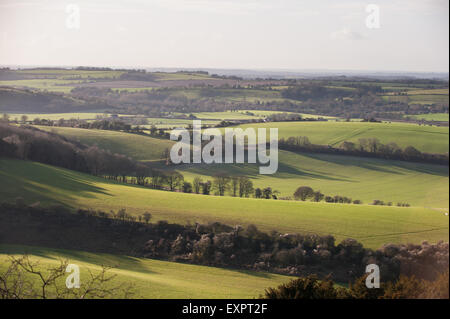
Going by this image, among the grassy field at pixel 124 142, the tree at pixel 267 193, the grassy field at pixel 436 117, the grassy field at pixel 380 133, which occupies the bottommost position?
the tree at pixel 267 193

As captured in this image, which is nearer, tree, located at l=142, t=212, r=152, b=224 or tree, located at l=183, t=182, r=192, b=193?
tree, located at l=142, t=212, r=152, b=224

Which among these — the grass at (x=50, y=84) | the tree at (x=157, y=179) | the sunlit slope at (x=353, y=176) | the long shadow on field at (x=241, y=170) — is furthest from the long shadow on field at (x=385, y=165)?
the grass at (x=50, y=84)

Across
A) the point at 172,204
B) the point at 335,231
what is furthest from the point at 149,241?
the point at 335,231

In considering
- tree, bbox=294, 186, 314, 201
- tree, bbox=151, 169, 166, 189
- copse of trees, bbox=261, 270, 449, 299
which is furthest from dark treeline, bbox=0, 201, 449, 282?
tree, bbox=151, 169, 166, 189

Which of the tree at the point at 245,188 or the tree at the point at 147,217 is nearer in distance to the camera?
the tree at the point at 147,217

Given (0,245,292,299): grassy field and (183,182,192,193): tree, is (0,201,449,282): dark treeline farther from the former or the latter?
(183,182,192,193): tree

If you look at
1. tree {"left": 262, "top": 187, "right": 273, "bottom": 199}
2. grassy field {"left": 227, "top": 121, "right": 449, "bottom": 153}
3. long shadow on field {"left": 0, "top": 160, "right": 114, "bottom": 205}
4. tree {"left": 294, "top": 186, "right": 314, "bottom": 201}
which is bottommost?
tree {"left": 262, "top": 187, "right": 273, "bottom": 199}

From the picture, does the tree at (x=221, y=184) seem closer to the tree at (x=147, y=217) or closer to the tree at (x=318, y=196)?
the tree at (x=318, y=196)

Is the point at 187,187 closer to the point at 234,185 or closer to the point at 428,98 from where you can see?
the point at 234,185
